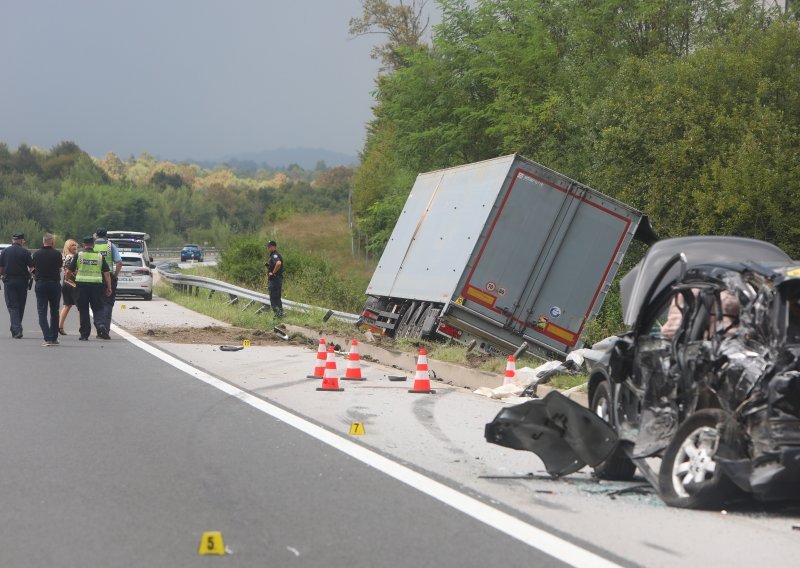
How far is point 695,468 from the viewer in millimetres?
7359

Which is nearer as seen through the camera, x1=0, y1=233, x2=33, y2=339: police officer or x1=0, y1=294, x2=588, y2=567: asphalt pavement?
x1=0, y1=294, x2=588, y2=567: asphalt pavement

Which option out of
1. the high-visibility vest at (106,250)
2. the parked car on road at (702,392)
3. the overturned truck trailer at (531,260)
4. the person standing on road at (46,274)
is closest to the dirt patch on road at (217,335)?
the high-visibility vest at (106,250)

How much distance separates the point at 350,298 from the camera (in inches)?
1286

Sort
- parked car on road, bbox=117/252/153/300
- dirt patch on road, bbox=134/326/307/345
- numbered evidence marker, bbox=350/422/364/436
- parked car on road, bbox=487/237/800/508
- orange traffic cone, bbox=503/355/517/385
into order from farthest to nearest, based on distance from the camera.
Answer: parked car on road, bbox=117/252/153/300 → dirt patch on road, bbox=134/326/307/345 → orange traffic cone, bbox=503/355/517/385 → numbered evidence marker, bbox=350/422/364/436 → parked car on road, bbox=487/237/800/508

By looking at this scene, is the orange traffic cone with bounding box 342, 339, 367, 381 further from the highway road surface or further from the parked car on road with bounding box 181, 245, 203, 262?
the parked car on road with bounding box 181, 245, 203, 262

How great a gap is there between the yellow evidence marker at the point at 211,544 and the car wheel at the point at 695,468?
2.76 meters

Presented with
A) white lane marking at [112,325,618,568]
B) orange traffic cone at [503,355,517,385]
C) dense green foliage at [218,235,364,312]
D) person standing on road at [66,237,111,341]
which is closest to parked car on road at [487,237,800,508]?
white lane marking at [112,325,618,568]

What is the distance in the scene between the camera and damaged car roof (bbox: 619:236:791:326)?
889 cm

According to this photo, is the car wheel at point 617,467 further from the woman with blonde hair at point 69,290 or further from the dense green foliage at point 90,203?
the dense green foliage at point 90,203

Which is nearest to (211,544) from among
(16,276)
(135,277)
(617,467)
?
(617,467)

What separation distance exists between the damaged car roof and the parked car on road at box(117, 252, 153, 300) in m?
26.6

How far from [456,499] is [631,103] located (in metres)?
20.8

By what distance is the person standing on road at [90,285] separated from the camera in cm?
2048

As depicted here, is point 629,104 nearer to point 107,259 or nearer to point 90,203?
point 107,259
